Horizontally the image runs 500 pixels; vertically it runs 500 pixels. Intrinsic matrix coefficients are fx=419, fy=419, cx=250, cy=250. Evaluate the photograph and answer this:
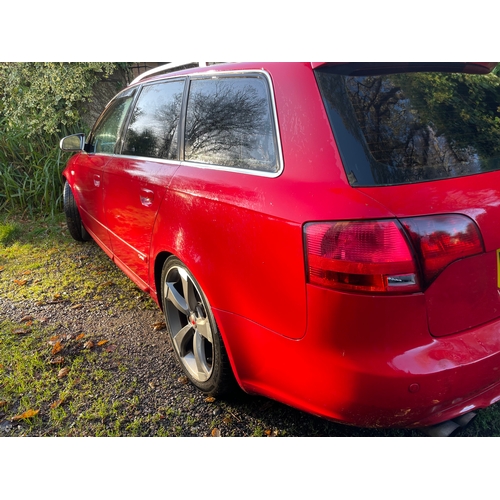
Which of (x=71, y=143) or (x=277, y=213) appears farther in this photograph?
(x=71, y=143)

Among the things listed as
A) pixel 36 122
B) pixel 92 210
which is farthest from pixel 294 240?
pixel 36 122

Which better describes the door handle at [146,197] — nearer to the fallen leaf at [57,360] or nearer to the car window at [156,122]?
the car window at [156,122]

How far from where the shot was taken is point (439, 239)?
1.42 meters

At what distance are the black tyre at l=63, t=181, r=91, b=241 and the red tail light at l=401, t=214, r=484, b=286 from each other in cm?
416

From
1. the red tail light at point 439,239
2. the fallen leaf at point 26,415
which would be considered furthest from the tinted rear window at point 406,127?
the fallen leaf at point 26,415

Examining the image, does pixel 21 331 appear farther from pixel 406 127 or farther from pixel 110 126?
pixel 406 127

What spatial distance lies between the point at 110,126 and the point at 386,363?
309 cm

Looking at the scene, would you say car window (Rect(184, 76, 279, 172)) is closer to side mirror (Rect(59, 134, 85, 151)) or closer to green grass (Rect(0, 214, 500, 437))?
green grass (Rect(0, 214, 500, 437))

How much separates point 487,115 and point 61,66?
6.08 m

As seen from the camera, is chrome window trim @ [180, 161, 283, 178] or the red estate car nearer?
the red estate car

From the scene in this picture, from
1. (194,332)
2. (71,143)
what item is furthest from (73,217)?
(194,332)

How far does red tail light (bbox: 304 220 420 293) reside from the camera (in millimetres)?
1402

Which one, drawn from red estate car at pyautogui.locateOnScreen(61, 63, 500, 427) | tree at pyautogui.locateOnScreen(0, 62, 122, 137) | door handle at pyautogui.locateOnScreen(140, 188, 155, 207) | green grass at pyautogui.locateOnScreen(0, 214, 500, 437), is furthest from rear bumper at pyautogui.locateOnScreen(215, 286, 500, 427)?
tree at pyautogui.locateOnScreen(0, 62, 122, 137)

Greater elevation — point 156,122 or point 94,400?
point 156,122
